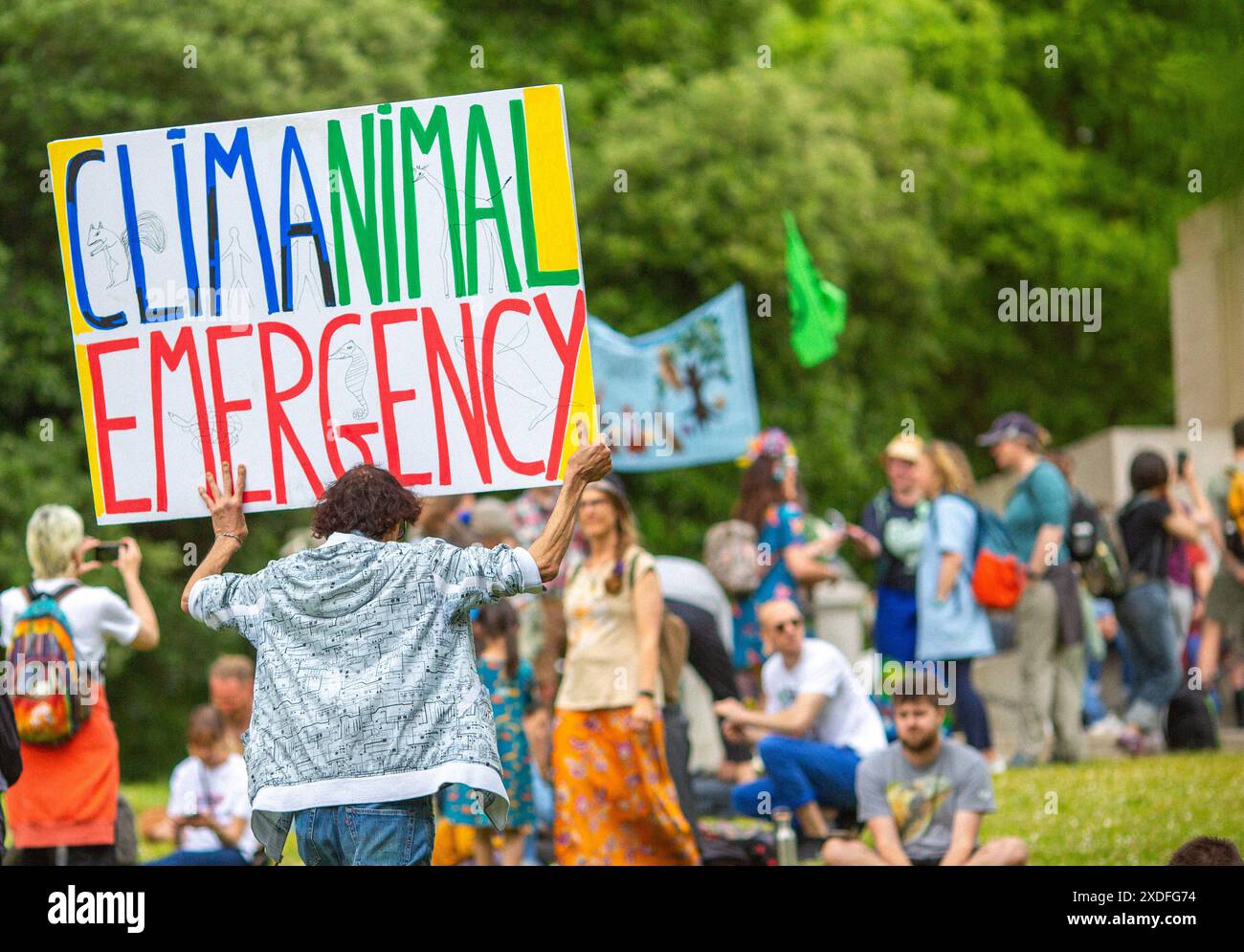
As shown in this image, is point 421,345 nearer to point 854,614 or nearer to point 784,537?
point 784,537

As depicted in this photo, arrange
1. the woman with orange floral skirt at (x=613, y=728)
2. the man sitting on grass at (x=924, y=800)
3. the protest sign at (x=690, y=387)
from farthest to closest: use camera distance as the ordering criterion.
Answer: the protest sign at (x=690, y=387) < the woman with orange floral skirt at (x=613, y=728) < the man sitting on grass at (x=924, y=800)

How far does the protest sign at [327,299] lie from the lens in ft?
19.2

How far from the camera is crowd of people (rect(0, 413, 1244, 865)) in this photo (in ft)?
16.7

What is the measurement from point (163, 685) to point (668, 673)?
1106 centimetres

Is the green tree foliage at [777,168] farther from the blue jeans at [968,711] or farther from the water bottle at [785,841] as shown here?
the water bottle at [785,841]

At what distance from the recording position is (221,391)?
19.7 feet

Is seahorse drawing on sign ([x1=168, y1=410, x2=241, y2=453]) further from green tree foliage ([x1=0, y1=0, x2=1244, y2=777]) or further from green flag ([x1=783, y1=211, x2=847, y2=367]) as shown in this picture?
green flag ([x1=783, y1=211, x2=847, y2=367])

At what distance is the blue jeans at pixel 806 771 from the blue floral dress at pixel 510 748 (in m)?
1.17

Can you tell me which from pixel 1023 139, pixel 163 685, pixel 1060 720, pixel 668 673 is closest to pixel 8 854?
pixel 668 673

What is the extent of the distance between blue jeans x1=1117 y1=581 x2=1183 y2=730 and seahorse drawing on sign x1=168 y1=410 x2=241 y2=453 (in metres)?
7.14

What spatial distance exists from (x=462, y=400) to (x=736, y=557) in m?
5.60

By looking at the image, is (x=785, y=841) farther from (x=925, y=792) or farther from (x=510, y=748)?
(x=510, y=748)

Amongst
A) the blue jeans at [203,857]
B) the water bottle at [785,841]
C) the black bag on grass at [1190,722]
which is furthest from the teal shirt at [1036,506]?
the blue jeans at [203,857]

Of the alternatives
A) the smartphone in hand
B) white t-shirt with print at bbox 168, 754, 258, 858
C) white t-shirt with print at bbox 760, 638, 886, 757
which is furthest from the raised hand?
white t-shirt with print at bbox 168, 754, 258, 858
